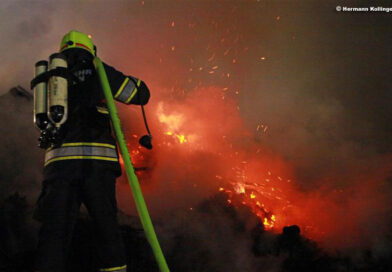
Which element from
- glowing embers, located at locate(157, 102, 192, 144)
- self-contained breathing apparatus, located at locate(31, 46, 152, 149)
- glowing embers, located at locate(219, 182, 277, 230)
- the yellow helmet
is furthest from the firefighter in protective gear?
glowing embers, located at locate(157, 102, 192, 144)

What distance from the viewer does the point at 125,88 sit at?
294 centimetres

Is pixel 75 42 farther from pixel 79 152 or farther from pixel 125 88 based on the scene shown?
pixel 79 152

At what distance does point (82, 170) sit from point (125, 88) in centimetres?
90

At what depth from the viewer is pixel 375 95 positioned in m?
10.8

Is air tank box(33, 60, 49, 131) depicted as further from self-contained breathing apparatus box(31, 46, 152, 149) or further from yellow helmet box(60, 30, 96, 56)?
yellow helmet box(60, 30, 96, 56)

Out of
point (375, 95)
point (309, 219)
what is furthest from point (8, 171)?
point (375, 95)

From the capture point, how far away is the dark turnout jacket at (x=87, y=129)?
265 cm

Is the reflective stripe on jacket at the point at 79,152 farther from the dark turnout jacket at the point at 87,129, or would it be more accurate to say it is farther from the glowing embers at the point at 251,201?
the glowing embers at the point at 251,201

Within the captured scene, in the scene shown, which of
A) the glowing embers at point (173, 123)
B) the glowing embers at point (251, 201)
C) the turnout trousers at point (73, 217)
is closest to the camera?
the turnout trousers at point (73, 217)

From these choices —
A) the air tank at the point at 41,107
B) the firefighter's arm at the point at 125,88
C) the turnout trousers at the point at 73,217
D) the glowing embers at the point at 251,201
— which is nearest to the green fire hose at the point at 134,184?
the firefighter's arm at the point at 125,88

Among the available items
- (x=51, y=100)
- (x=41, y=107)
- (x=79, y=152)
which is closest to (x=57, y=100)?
(x=51, y=100)

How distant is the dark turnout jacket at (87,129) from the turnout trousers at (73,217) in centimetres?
9

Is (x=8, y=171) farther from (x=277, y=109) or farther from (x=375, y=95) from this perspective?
(x=375, y=95)

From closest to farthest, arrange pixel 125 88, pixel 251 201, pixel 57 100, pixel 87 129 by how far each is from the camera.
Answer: pixel 57 100
pixel 87 129
pixel 125 88
pixel 251 201
